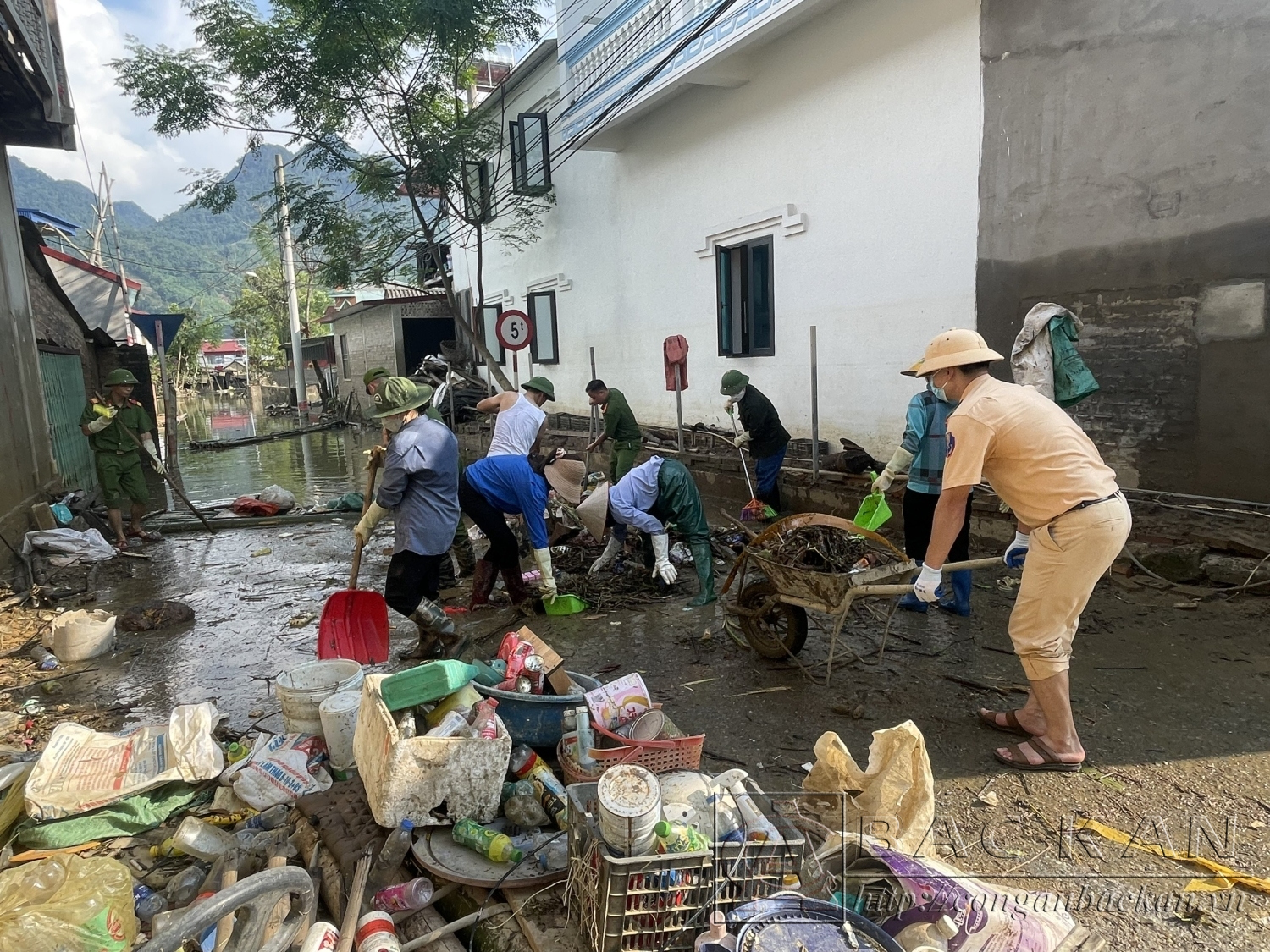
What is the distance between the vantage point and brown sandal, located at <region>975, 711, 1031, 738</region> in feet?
11.8

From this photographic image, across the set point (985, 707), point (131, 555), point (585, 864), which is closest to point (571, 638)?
point (985, 707)

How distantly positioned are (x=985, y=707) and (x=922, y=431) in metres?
1.96

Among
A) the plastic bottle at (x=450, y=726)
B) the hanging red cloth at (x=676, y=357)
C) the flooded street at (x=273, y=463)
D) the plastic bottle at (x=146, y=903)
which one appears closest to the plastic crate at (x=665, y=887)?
the plastic bottle at (x=450, y=726)

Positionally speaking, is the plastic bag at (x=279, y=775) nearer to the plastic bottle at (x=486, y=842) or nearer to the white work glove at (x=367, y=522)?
the plastic bottle at (x=486, y=842)

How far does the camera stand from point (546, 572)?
570cm

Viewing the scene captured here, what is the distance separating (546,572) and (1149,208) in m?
5.65

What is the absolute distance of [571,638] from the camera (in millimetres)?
5352

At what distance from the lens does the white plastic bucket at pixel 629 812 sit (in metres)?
2.10

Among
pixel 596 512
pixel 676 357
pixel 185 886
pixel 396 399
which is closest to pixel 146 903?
pixel 185 886

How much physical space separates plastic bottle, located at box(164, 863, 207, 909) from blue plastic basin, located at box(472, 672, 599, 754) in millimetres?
1188

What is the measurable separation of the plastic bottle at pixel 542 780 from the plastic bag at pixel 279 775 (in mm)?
834

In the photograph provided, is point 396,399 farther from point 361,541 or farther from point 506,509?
point 506,509

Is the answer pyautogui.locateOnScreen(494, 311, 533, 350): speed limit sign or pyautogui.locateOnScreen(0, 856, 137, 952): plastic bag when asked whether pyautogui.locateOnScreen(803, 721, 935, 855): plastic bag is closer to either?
pyautogui.locateOnScreen(0, 856, 137, 952): plastic bag

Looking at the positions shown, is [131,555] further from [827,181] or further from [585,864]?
[827,181]
